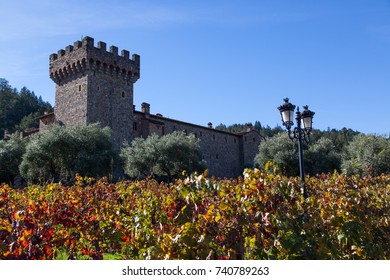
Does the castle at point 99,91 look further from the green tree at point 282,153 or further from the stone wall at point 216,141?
the green tree at point 282,153

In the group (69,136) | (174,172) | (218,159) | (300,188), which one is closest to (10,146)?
(69,136)

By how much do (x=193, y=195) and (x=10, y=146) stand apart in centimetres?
3463

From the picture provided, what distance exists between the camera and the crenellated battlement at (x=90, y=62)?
32.9 meters

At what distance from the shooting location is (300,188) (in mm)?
5812

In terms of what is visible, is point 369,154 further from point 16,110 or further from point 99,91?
point 16,110

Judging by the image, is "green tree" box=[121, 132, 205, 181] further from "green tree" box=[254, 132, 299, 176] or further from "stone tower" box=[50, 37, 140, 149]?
"green tree" box=[254, 132, 299, 176]

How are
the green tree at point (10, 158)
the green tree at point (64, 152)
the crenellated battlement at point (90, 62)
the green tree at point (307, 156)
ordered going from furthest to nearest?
the green tree at point (307, 156), the green tree at point (10, 158), the crenellated battlement at point (90, 62), the green tree at point (64, 152)

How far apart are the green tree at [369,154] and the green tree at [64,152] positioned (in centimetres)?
2102

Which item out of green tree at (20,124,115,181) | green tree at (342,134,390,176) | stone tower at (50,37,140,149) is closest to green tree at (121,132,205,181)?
green tree at (20,124,115,181)

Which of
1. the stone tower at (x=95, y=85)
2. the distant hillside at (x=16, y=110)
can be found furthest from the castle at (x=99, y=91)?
the distant hillside at (x=16, y=110)

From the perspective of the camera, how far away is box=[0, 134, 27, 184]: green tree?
33.6 meters

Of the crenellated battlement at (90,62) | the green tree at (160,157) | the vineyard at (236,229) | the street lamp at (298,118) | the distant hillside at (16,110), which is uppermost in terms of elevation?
the distant hillside at (16,110)

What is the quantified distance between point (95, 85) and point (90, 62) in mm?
2026

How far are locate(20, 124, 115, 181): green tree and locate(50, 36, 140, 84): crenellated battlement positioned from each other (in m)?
6.76
